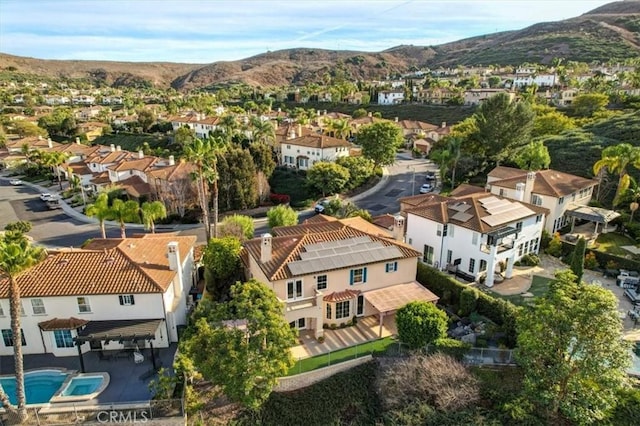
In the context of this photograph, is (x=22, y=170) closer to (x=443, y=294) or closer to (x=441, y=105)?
(x=443, y=294)

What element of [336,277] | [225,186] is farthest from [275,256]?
[225,186]

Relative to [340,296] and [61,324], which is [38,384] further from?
[340,296]

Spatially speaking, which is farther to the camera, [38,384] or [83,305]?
[83,305]

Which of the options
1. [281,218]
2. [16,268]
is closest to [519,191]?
[281,218]

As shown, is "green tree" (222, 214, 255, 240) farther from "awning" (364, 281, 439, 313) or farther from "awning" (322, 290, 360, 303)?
"awning" (364, 281, 439, 313)

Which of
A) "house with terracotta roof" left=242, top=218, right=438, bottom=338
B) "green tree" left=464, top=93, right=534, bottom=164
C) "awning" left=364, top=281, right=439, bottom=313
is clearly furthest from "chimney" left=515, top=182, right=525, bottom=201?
"green tree" left=464, top=93, right=534, bottom=164

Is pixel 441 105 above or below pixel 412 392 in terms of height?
above

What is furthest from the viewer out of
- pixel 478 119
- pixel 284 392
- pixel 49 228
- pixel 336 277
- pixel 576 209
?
pixel 478 119
